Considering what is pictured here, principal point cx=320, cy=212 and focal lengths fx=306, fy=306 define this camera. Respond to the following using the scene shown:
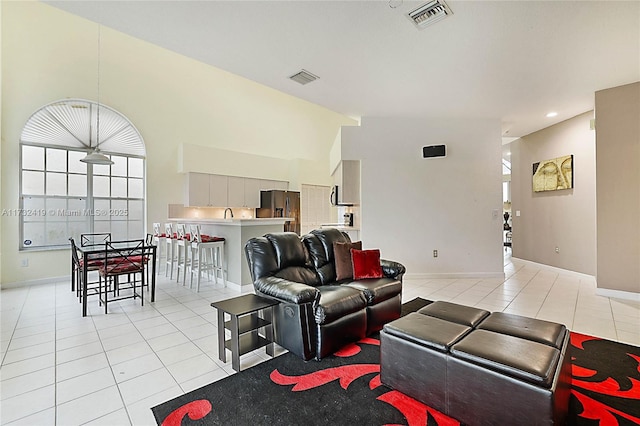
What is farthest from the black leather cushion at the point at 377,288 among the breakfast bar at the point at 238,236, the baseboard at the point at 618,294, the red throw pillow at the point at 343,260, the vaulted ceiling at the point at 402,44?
the baseboard at the point at 618,294

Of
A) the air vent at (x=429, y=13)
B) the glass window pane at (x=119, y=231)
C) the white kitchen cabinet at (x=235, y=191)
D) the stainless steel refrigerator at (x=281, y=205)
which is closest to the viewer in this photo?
the air vent at (x=429, y=13)

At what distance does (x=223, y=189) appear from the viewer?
7.63 metres

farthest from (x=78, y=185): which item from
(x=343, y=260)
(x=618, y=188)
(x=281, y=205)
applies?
(x=618, y=188)

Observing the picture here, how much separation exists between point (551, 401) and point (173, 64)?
8.12 m

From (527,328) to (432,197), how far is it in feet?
12.3

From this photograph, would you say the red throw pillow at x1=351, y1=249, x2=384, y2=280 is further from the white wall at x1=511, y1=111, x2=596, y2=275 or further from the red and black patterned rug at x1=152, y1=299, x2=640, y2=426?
the white wall at x1=511, y1=111, x2=596, y2=275

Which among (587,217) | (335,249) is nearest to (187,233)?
(335,249)

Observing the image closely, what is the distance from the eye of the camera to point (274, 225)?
5074 mm

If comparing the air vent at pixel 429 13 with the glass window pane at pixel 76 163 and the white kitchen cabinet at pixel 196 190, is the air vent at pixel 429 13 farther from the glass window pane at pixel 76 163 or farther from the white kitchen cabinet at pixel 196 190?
the glass window pane at pixel 76 163

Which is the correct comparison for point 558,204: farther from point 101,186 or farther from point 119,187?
point 101,186

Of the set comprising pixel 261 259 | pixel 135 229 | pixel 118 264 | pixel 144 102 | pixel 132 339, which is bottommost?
pixel 132 339

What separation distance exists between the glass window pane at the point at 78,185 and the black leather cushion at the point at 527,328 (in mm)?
6783

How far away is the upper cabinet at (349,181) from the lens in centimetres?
559

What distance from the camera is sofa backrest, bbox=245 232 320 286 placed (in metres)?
2.92
